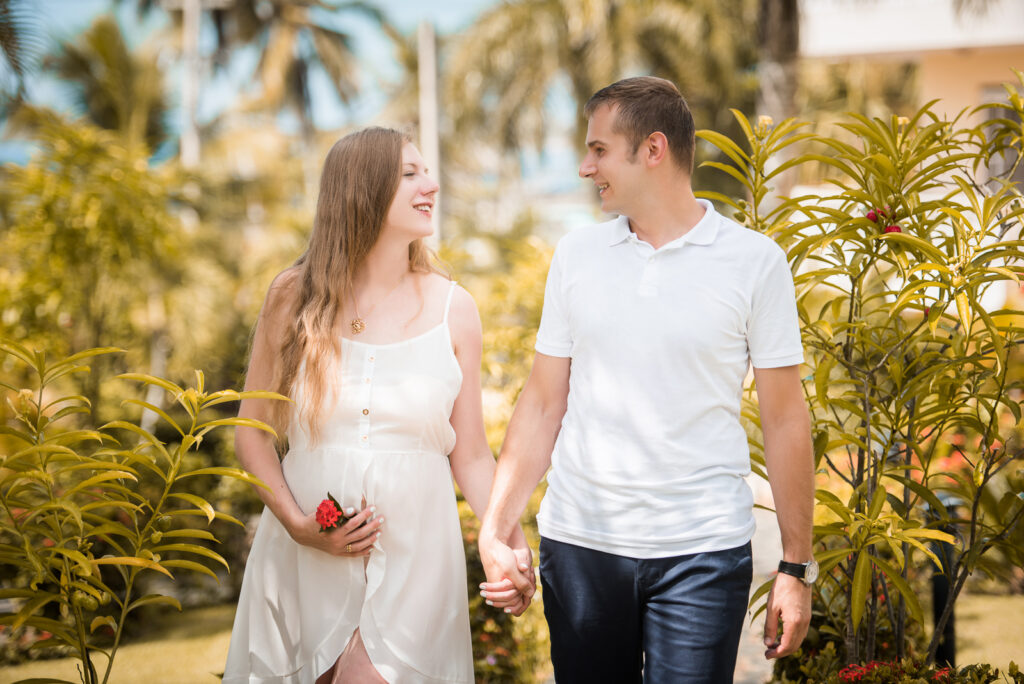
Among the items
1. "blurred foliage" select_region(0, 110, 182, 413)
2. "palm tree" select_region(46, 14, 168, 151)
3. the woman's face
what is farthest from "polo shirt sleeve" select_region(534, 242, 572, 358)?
"palm tree" select_region(46, 14, 168, 151)

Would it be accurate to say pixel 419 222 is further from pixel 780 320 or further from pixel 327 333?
pixel 780 320

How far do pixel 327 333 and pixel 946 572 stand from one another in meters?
2.14

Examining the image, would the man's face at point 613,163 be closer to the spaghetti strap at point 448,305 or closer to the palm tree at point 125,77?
the spaghetti strap at point 448,305

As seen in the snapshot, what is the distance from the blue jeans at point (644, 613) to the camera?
224cm

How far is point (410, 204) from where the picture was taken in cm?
284

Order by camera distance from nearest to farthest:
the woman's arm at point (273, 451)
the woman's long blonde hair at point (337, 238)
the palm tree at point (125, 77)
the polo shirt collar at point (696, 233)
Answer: the polo shirt collar at point (696, 233) < the woman's arm at point (273, 451) < the woman's long blonde hair at point (337, 238) < the palm tree at point (125, 77)

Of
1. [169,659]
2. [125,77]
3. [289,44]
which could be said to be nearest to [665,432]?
[169,659]

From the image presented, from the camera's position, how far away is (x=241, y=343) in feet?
27.5

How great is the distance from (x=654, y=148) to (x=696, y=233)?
0.26 m

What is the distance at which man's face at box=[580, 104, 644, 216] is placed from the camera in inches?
Result: 95.2

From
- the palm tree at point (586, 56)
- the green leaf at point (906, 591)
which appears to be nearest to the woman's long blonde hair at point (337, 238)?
the green leaf at point (906, 591)

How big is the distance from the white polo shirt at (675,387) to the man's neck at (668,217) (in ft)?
0.15

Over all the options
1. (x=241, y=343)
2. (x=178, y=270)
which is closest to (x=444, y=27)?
(x=178, y=270)

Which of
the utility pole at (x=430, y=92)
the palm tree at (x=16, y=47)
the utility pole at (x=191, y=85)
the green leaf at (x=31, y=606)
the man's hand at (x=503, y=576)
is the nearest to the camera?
the green leaf at (x=31, y=606)
